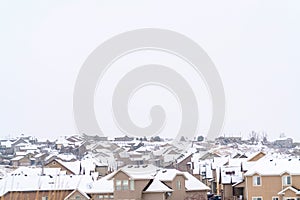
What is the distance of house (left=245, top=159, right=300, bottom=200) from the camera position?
2083 centimetres

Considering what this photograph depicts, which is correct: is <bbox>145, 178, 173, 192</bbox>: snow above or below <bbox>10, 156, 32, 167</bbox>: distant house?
below

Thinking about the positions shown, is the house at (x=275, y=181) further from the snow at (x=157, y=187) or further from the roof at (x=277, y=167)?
the snow at (x=157, y=187)

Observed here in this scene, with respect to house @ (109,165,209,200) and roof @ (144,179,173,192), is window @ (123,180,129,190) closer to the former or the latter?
house @ (109,165,209,200)

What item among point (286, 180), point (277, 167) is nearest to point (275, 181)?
point (286, 180)

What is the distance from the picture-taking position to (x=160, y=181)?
20641 mm

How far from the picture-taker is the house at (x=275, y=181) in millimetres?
20828

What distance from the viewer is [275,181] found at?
21.2 m

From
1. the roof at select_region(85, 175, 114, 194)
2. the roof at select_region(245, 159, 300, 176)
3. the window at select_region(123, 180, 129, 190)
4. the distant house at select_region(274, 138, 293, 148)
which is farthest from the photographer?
the distant house at select_region(274, 138, 293, 148)

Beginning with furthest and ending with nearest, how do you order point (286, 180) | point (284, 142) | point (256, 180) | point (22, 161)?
point (284, 142) < point (22, 161) < point (256, 180) < point (286, 180)

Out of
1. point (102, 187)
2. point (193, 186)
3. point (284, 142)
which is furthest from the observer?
point (284, 142)

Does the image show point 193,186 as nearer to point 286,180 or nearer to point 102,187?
point 286,180

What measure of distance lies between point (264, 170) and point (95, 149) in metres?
26.1

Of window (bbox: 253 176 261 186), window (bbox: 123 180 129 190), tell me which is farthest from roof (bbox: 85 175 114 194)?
window (bbox: 253 176 261 186)

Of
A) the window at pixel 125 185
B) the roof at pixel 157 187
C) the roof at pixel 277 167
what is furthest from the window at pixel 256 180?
the window at pixel 125 185
